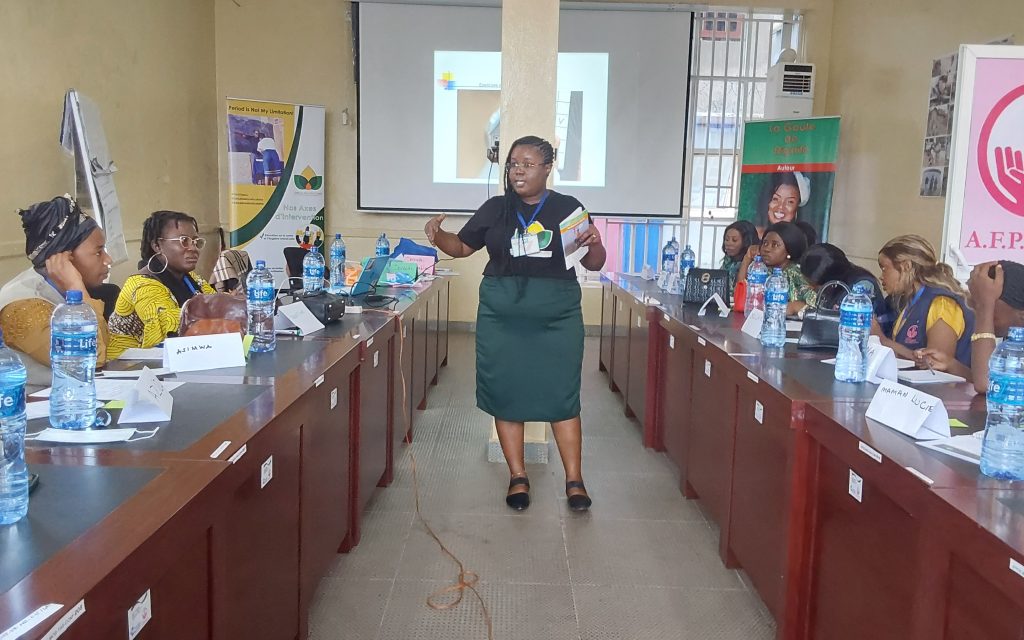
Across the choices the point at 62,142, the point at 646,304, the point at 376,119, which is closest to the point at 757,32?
the point at 376,119

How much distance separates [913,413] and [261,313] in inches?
69.2

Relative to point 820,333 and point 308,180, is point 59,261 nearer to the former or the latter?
point 820,333

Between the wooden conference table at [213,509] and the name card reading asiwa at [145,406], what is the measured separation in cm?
4

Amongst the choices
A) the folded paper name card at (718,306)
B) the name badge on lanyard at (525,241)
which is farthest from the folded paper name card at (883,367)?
the folded paper name card at (718,306)

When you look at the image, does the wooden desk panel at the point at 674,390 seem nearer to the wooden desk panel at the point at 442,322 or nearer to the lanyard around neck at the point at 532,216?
the lanyard around neck at the point at 532,216

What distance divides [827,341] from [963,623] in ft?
4.71

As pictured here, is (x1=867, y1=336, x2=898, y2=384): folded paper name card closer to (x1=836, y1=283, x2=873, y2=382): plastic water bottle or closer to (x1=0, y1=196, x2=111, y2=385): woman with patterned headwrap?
(x1=836, y1=283, x2=873, y2=382): plastic water bottle

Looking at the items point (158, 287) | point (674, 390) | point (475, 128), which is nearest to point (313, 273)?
point (158, 287)

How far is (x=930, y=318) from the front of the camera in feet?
8.64

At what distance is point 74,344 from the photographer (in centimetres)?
155

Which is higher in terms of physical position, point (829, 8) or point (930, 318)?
point (829, 8)

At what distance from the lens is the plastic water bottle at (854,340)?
2.11 m

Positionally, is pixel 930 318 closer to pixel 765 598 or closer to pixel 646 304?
pixel 765 598

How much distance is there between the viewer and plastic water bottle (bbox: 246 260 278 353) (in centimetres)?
231
